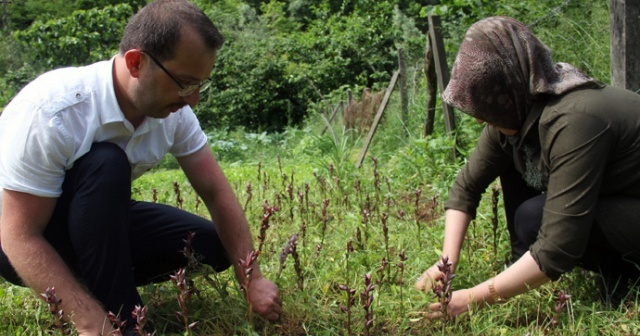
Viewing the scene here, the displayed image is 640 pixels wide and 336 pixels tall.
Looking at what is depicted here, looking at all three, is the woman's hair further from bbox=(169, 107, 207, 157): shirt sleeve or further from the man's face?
bbox=(169, 107, 207, 157): shirt sleeve

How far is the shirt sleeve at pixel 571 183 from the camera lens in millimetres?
2137

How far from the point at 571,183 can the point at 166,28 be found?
59.7 inches

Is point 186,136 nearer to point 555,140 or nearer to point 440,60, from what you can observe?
point 555,140

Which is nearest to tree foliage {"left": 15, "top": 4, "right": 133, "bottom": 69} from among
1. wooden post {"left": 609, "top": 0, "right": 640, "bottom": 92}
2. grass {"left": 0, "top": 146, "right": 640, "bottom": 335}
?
grass {"left": 0, "top": 146, "right": 640, "bottom": 335}

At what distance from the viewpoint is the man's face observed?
215cm

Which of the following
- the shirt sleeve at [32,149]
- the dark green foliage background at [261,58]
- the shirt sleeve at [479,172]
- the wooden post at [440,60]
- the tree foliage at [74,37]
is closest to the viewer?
the shirt sleeve at [32,149]

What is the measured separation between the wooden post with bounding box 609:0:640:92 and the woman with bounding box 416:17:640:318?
1.06m

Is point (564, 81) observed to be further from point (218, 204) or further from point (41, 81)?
point (41, 81)

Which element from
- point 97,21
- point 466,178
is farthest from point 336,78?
point 466,178

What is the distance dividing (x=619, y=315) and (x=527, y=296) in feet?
1.18

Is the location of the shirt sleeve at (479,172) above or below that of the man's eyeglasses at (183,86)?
below

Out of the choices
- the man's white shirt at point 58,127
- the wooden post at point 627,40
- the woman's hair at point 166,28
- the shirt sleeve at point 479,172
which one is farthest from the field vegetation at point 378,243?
the wooden post at point 627,40

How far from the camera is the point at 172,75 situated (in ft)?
7.14

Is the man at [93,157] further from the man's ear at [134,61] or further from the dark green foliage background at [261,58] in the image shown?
the dark green foliage background at [261,58]
